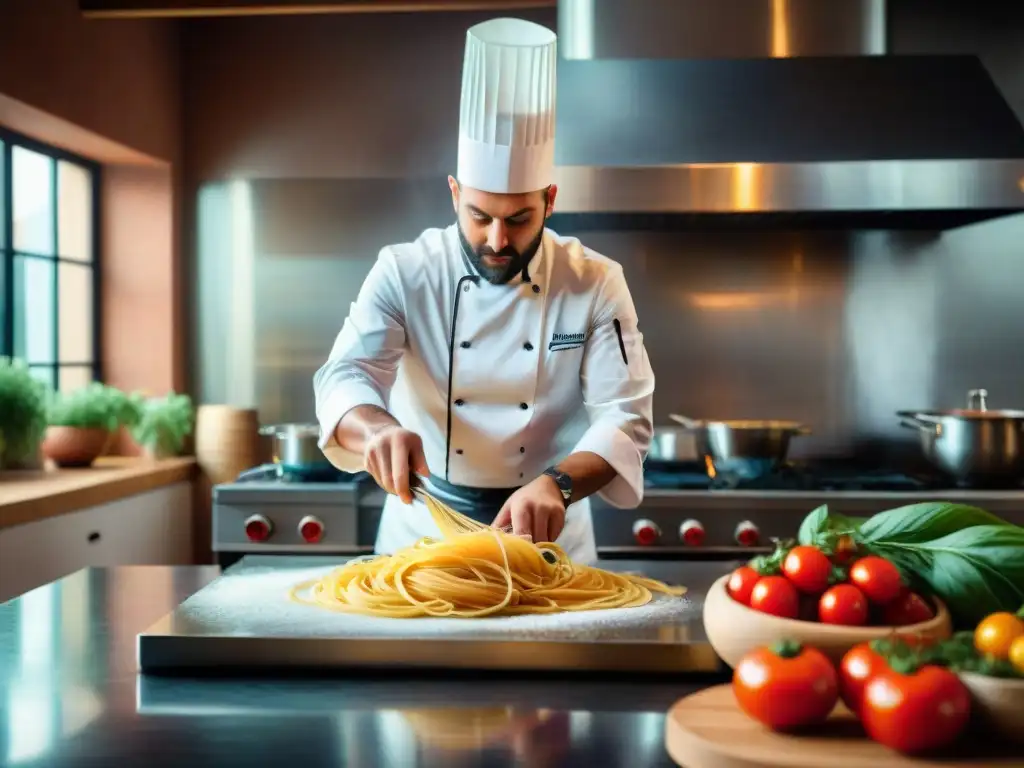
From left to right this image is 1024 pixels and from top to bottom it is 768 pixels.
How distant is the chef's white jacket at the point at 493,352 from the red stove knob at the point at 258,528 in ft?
2.99

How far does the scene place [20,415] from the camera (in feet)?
11.0

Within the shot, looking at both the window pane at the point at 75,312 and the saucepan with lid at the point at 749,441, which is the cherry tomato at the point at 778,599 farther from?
the window pane at the point at 75,312

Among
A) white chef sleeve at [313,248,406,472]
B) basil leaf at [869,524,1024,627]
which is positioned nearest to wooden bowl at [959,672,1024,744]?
basil leaf at [869,524,1024,627]

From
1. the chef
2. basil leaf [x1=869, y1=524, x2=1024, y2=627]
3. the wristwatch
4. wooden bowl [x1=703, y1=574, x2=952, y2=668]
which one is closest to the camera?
wooden bowl [x1=703, y1=574, x2=952, y2=668]

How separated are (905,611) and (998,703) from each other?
0.20m

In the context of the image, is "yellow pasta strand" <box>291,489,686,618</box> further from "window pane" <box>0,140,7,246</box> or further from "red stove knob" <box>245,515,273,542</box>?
"window pane" <box>0,140,7,246</box>

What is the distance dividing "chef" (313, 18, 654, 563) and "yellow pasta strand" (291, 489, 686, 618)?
18.4 inches

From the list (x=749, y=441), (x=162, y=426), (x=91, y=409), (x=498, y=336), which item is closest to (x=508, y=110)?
(x=498, y=336)

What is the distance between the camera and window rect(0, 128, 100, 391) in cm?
368

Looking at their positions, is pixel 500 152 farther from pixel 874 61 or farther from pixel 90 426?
pixel 90 426

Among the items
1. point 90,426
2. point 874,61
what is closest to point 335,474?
point 90,426

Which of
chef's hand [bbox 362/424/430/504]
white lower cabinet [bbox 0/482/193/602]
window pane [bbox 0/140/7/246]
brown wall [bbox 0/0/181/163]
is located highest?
brown wall [bbox 0/0/181/163]

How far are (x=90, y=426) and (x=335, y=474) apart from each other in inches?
33.8

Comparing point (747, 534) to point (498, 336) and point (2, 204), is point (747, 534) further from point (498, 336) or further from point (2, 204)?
point (2, 204)
